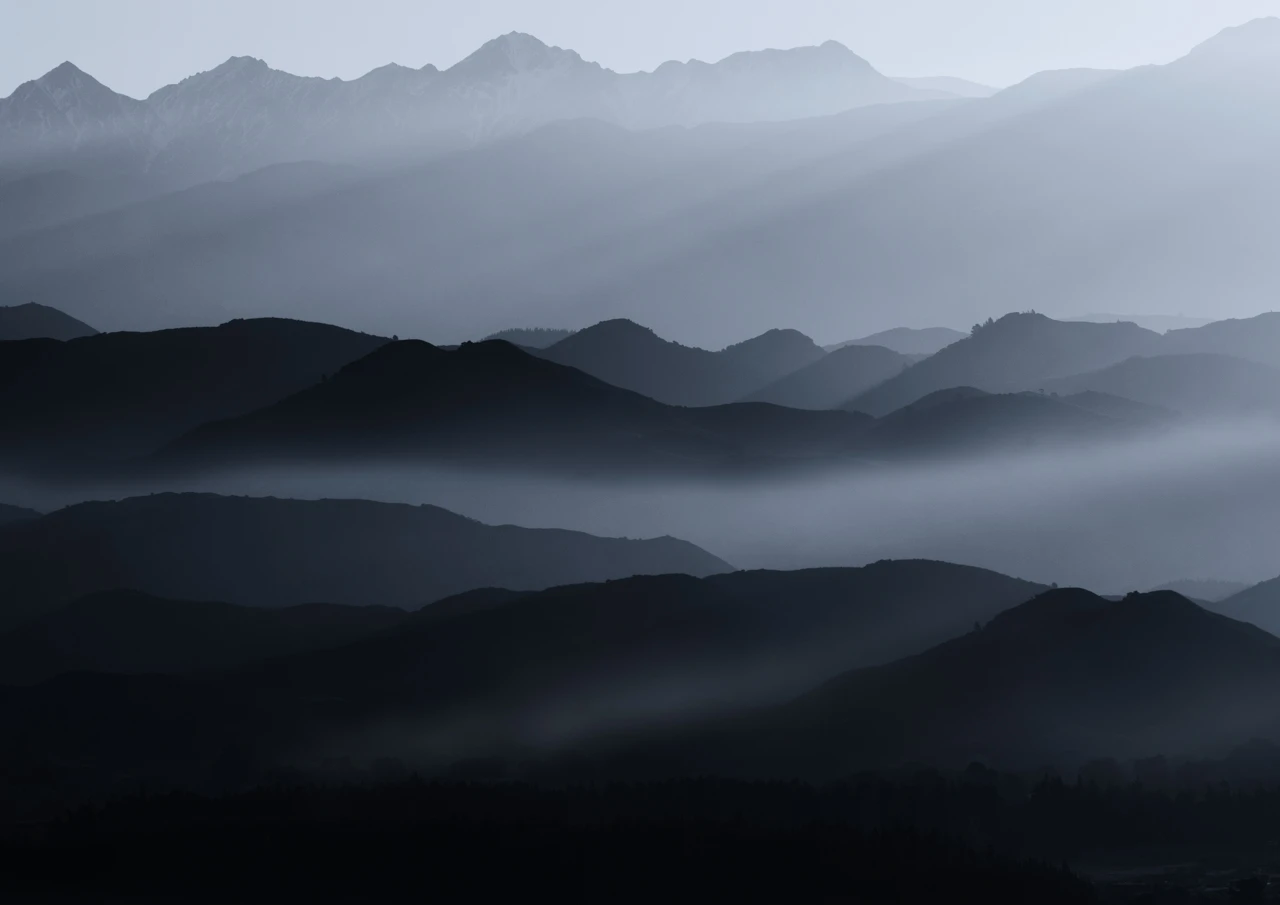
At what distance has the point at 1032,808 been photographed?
9675 centimetres

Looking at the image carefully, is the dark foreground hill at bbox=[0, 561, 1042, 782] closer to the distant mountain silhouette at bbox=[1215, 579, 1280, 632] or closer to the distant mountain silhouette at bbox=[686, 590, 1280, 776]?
the distant mountain silhouette at bbox=[686, 590, 1280, 776]

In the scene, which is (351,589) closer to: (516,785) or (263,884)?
(516,785)

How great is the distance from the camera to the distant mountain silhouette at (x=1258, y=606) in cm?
14638

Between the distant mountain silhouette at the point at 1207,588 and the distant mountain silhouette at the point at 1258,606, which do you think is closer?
the distant mountain silhouette at the point at 1258,606

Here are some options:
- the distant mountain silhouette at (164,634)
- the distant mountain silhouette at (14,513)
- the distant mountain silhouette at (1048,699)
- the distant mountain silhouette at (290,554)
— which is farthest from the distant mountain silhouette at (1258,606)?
the distant mountain silhouette at (14,513)

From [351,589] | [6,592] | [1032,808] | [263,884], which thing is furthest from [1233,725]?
[6,592]

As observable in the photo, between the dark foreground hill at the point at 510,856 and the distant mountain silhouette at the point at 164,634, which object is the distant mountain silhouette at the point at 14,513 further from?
the dark foreground hill at the point at 510,856

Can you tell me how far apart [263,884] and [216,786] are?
25.0 meters

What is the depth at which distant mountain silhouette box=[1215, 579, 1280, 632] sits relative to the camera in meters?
146

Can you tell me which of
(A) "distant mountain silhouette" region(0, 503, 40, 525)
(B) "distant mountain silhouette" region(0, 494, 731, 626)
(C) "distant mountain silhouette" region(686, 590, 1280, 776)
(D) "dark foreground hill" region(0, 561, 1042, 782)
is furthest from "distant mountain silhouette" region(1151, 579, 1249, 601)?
(A) "distant mountain silhouette" region(0, 503, 40, 525)

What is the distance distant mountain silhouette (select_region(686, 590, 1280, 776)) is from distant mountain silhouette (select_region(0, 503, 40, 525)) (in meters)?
110

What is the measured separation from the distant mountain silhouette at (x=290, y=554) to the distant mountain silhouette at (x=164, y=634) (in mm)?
14627

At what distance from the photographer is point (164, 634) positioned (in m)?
136

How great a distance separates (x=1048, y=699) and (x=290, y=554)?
83154mm
